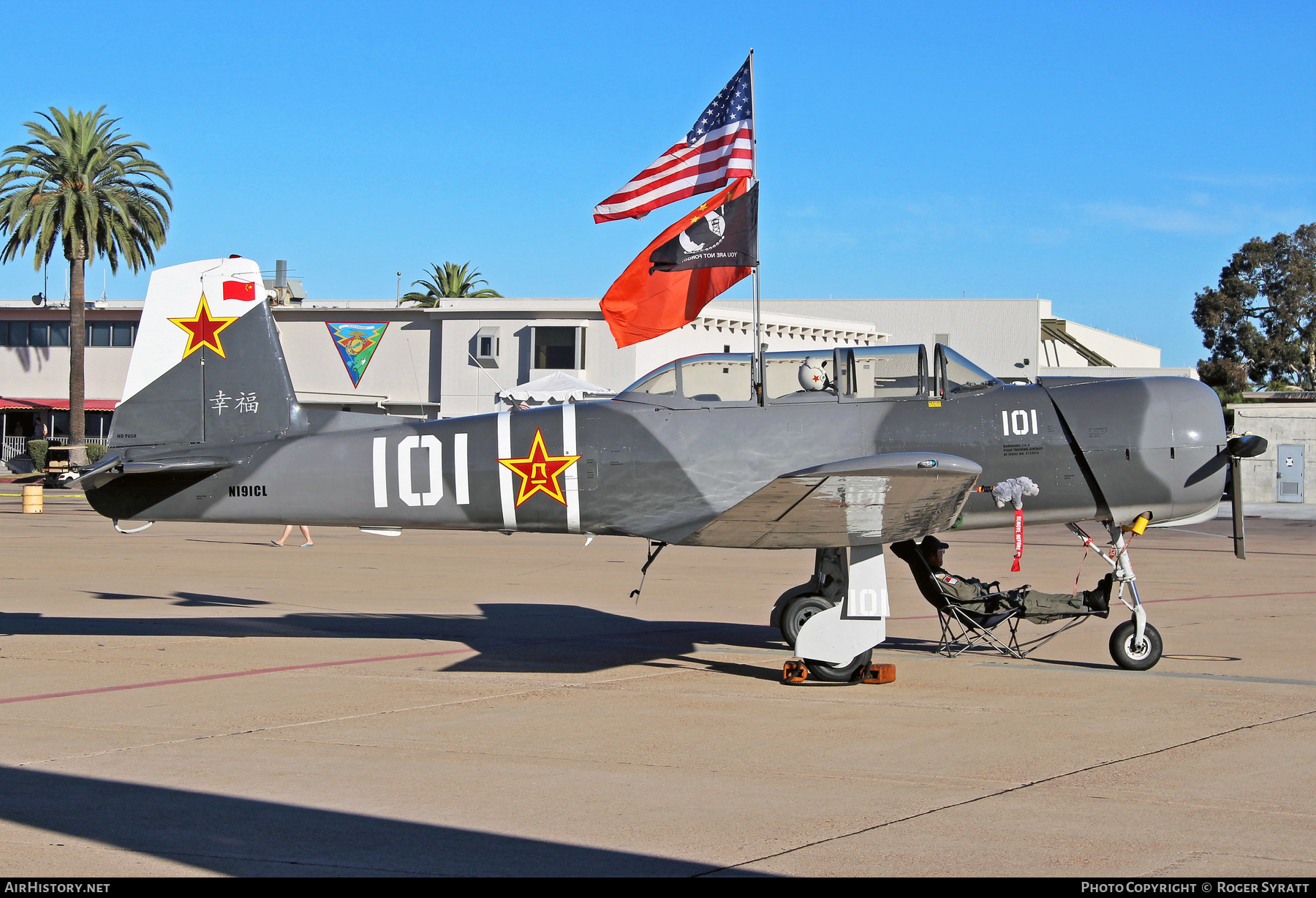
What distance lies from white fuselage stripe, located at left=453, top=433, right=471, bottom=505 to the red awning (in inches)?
1924

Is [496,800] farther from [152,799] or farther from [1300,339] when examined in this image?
[1300,339]

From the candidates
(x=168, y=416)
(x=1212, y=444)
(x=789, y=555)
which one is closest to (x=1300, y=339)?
(x=789, y=555)

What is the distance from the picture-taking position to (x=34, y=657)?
10.3 metres

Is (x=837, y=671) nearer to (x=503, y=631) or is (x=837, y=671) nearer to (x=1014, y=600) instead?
(x=1014, y=600)

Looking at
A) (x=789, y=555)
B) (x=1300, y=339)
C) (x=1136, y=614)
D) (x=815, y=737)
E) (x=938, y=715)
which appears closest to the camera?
(x=815, y=737)

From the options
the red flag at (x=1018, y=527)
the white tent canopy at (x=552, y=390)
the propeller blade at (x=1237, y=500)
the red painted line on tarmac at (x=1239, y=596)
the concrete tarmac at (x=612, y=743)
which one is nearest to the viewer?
the concrete tarmac at (x=612, y=743)

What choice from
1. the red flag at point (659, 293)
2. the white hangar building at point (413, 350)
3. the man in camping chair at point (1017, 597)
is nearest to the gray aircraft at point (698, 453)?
the man in camping chair at point (1017, 597)

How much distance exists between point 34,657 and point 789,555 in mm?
14419

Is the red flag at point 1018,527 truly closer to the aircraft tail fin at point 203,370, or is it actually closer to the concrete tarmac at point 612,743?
the concrete tarmac at point 612,743

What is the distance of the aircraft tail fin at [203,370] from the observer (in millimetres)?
10648

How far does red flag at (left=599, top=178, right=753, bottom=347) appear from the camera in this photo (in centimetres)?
1105

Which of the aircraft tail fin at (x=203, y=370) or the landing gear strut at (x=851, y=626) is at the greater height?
the aircraft tail fin at (x=203, y=370)

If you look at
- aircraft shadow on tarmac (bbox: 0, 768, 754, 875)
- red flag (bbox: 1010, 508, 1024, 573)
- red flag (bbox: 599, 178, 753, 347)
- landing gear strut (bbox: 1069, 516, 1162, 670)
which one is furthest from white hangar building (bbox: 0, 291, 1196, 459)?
aircraft shadow on tarmac (bbox: 0, 768, 754, 875)

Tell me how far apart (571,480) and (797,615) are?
101 inches
